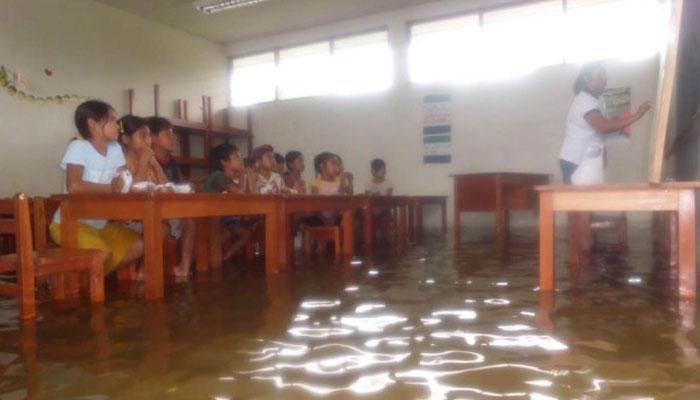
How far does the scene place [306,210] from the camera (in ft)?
13.3

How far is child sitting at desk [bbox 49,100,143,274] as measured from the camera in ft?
9.71

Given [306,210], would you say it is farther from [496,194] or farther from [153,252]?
[496,194]

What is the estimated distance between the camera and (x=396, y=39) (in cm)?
826

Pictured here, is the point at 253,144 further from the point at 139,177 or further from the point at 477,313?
the point at 477,313

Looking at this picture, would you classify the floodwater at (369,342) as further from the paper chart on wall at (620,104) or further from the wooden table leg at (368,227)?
the paper chart on wall at (620,104)

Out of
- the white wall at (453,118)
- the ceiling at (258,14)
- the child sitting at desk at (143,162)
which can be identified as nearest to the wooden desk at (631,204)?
the child sitting at desk at (143,162)

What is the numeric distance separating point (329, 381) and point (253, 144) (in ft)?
27.6

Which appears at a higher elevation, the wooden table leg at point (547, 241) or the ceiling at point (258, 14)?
the ceiling at point (258, 14)

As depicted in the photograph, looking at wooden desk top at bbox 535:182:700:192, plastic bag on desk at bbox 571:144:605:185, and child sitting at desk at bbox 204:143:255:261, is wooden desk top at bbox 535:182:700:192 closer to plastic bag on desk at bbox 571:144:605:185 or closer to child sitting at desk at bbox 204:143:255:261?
plastic bag on desk at bbox 571:144:605:185

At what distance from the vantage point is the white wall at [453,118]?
7.04 meters

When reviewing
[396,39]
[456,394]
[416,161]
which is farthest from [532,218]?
[456,394]

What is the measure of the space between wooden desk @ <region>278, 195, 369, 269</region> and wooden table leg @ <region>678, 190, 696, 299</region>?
89.1 inches

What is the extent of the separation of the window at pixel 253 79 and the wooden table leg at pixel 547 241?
23.5 ft

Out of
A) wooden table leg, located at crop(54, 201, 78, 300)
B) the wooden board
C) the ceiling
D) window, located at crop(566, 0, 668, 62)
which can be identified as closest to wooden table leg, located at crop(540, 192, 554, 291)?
the wooden board
